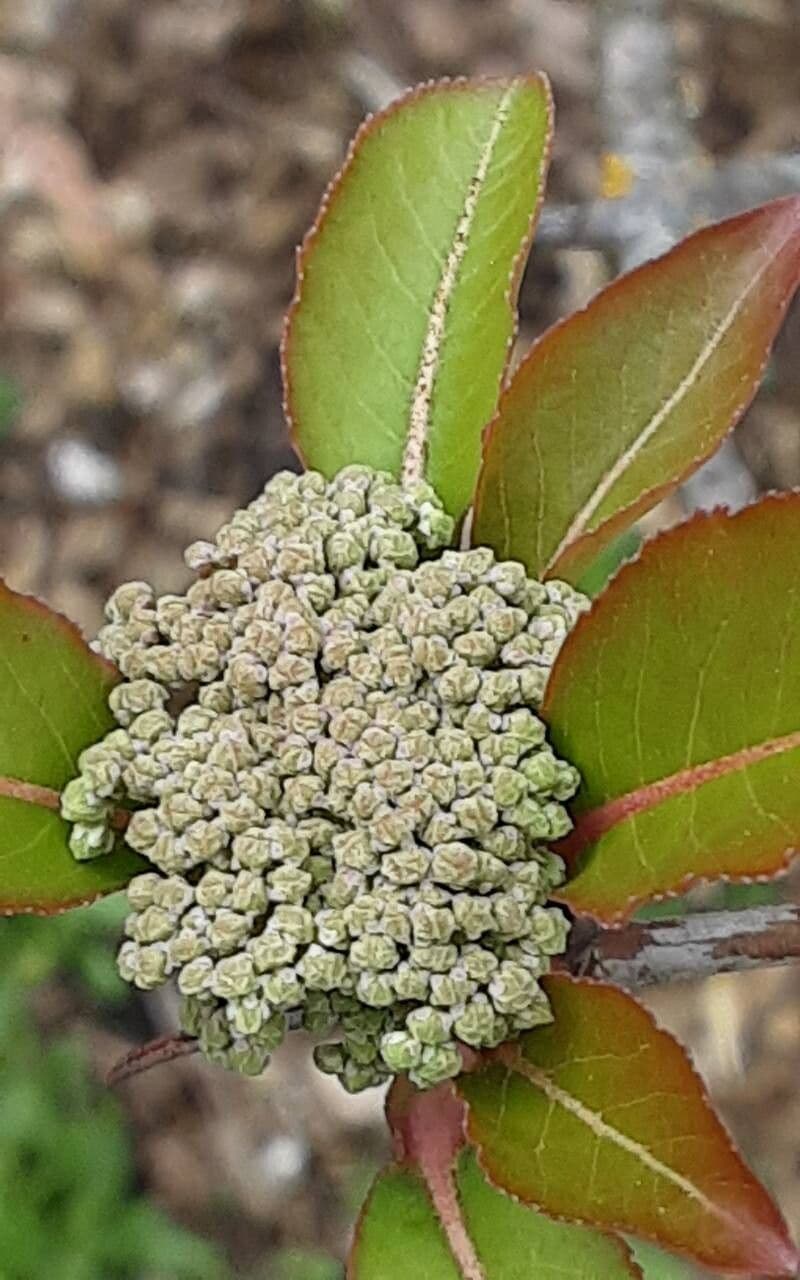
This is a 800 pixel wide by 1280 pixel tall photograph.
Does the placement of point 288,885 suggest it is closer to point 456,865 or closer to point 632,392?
point 456,865

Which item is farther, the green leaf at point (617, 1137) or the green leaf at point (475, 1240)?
the green leaf at point (475, 1240)

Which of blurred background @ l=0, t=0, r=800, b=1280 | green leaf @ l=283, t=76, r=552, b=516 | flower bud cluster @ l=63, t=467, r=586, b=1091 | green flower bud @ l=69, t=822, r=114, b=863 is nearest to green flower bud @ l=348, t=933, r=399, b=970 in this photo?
flower bud cluster @ l=63, t=467, r=586, b=1091

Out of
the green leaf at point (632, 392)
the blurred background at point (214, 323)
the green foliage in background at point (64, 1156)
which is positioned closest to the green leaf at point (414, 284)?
the green leaf at point (632, 392)

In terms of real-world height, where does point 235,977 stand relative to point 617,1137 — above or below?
above

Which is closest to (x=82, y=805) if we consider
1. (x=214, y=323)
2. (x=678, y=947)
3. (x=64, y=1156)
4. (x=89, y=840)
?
(x=89, y=840)

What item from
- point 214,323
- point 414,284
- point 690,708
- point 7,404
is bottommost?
point 690,708

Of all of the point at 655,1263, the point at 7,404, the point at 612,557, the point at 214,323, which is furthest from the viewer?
the point at 214,323

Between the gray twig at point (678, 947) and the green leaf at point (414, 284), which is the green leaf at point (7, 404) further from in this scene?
the gray twig at point (678, 947)

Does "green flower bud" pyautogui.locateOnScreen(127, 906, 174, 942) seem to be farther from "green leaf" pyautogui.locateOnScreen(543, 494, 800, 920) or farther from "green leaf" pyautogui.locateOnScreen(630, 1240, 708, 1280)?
"green leaf" pyautogui.locateOnScreen(630, 1240, 708, 1280)
